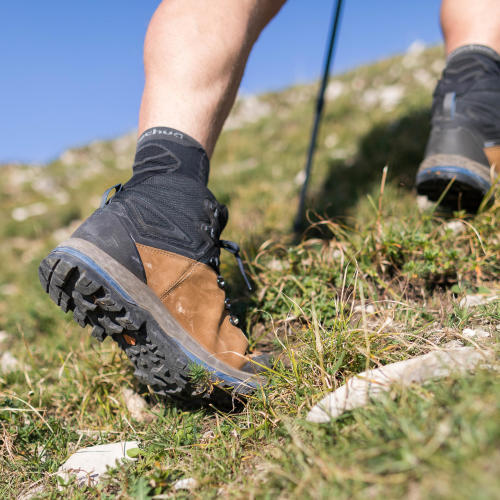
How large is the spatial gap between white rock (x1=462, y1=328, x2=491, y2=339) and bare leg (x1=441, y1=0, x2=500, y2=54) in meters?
1.61

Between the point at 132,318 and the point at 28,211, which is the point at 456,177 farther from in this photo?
the point at 28,211

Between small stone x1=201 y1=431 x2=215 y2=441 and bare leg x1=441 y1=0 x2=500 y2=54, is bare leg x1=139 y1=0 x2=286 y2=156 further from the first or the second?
bare leg x1=441 y1=0 x2=500 y2=54

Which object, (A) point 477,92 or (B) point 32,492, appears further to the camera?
(A) point 477,92

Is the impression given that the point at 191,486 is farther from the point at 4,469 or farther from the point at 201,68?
the point at 201,68

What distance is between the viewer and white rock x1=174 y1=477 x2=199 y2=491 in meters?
1.15

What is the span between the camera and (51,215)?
5918 mm

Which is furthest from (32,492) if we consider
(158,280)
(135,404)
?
(158,280)

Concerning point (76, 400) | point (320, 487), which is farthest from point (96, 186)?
point (320, 487)

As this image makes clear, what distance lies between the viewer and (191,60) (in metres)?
1.57

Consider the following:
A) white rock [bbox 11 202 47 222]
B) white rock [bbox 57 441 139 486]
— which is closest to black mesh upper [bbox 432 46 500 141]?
white rock [bbox 57 441 139 486]

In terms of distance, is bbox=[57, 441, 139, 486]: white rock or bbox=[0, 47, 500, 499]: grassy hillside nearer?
bbox=[0, 47, 500, 499]: grassy hillside

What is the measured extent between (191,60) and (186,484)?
1548 mm

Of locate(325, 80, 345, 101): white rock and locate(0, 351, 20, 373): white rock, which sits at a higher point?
locate(325, 80, 345, 101): white rock

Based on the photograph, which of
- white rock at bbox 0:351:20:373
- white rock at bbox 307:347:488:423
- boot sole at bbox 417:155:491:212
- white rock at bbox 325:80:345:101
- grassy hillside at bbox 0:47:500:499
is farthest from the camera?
white rock at bbox 325:80:345:101
